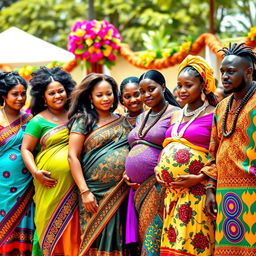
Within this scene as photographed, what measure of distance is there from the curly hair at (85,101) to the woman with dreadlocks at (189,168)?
3.44ft

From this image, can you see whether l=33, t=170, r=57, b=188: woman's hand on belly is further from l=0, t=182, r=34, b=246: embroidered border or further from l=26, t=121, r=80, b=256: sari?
l=0, t=182, r=34, b=246: embroidered border

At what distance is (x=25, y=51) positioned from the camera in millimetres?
10125

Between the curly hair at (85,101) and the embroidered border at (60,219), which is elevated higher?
the curly hair at (85,101)

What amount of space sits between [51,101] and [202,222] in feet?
→ 7.14

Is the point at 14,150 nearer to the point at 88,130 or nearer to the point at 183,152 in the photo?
the point at 88,130

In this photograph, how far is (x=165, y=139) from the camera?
4809 millimetres

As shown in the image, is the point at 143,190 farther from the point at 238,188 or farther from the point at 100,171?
the point at 238,188

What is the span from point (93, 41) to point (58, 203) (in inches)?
186

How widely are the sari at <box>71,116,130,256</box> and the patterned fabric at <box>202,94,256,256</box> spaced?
1.33 m

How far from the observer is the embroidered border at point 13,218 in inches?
243

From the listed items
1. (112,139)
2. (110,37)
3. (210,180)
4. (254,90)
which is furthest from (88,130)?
(110,37)

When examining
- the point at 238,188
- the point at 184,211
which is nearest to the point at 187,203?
the point at 184,211

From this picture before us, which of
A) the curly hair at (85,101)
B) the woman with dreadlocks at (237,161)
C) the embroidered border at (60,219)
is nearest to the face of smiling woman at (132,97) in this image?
the curly hair at (85,101)

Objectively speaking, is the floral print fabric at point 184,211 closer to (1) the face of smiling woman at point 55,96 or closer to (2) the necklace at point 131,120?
(2) the necklace at point 131,120
